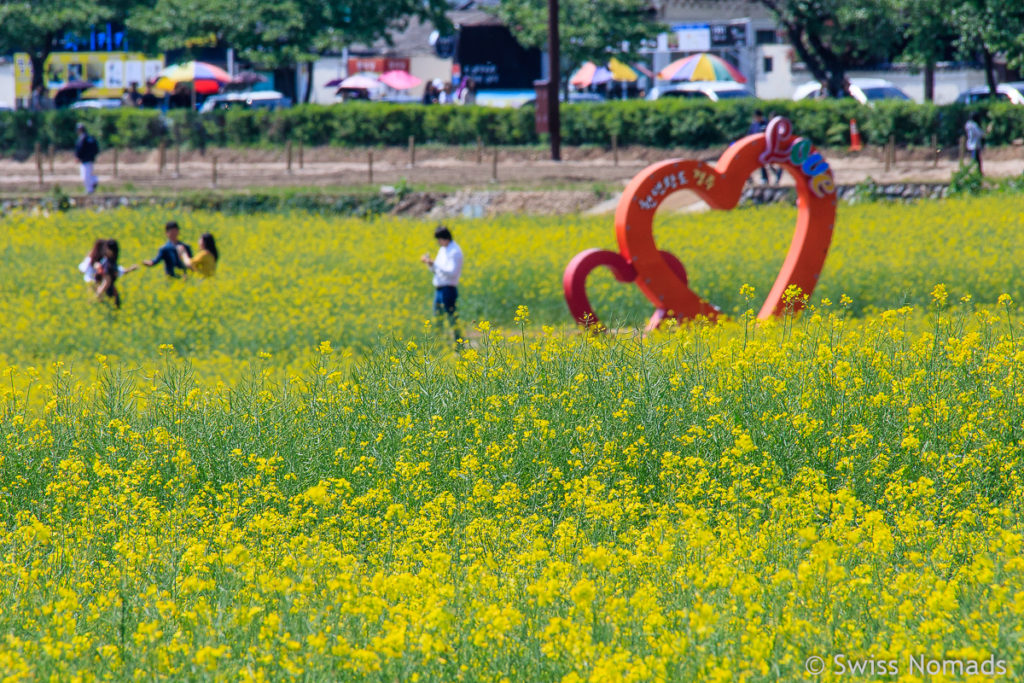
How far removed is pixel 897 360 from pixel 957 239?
9534 millimetres

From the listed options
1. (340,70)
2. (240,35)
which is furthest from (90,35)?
(240,35)

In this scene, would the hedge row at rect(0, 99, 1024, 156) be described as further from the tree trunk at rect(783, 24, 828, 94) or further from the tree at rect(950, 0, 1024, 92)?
the tree trunk at rect(783, 24, 828, 94)

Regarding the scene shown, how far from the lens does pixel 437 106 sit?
35.2 metres

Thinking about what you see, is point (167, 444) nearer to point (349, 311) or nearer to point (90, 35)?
point (349, 311)

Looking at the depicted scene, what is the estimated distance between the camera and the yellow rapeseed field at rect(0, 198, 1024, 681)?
4883 millimetres

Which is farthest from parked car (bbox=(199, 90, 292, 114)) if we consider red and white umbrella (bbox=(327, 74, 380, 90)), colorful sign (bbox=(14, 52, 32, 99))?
colorful sign (bbox=(14, 52, 32, 99))

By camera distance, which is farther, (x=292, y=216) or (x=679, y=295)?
(x=292, y=216)

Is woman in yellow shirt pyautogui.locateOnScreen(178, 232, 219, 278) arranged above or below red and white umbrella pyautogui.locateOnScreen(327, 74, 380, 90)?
below

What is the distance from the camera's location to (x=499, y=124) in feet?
114

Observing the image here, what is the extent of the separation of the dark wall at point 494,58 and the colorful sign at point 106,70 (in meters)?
12.6

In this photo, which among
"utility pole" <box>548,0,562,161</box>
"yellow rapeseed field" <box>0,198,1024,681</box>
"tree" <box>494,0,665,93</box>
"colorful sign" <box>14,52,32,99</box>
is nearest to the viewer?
"yellow rapeseed field" <box>0,198,1024,681</box>

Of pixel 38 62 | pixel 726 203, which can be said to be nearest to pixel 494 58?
pixel 38 62

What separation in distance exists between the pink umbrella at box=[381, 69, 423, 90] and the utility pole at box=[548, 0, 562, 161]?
14.2 metres

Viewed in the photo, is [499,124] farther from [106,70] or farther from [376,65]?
[106,70]
